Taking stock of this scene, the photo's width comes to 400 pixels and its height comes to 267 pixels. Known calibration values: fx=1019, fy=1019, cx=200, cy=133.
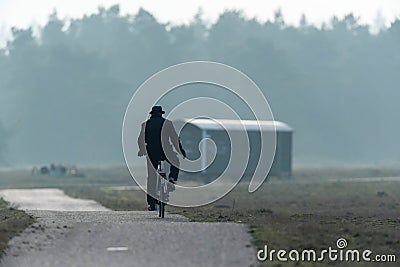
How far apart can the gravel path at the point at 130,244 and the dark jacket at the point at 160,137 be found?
2051 mm

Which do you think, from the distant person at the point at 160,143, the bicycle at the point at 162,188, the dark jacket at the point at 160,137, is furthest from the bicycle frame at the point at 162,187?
the dark jacket at the point at 160,137

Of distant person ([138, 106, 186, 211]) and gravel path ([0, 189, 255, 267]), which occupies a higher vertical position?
distant person ([138, 106, 186, 211])

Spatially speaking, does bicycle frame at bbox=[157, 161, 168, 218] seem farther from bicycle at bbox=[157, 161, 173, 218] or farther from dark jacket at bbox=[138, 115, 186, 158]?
dark jacket at bbox=[138, 115, 186, 158]

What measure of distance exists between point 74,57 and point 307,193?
93.0m

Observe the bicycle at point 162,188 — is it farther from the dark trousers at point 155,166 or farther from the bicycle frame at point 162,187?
the dark trousers at point 155,166

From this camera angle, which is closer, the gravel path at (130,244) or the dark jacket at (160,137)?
the gravel path at (130,244)

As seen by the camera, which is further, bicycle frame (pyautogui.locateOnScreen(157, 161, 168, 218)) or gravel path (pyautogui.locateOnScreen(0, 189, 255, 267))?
bicycle frame (pyautogui.locateOnScreen(157, 161, 168, 218))

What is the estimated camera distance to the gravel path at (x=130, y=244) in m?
12.7

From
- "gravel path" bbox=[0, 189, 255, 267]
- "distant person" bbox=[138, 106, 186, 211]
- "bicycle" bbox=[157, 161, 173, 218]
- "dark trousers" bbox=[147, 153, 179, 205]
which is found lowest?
"gravel path" bbox=[0, 189, 255, 267]

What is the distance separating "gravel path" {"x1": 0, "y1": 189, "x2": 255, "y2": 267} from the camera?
41.8ft

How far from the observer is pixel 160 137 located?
1856cm

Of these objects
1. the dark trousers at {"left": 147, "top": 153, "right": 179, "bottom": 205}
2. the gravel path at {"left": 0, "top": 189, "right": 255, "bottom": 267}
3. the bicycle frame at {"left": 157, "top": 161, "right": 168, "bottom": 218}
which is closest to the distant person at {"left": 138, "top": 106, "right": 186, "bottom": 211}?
the dark trousers at {"left": 147, "top": 153, "right": 179, "bottom": 205}

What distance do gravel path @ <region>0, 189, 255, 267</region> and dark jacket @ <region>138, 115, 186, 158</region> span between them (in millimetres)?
2051

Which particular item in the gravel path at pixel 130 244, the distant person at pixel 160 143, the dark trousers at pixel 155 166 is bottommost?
the gravel path at pixel 130 244
